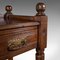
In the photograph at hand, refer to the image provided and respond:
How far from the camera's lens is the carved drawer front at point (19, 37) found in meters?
0.66

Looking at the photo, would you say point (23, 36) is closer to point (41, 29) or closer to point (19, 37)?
point (19, 37)

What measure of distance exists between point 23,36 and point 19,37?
28mm

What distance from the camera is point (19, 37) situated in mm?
706

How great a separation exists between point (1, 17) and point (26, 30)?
1.42 ft

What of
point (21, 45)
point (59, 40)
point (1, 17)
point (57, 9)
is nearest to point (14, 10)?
point (1, 17)

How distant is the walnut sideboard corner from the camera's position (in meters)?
0.64

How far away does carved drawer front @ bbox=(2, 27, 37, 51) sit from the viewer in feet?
2.16

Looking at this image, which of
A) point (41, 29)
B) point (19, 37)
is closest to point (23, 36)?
point (19, 37)

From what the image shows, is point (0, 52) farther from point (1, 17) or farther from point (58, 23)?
point (58, 23)

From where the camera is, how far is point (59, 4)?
205 centimetres

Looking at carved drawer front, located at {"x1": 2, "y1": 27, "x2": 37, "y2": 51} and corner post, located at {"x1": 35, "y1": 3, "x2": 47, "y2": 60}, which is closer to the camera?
carved drawer front, located at {"x1": 2, "y1": 27, "x2": 37, "y2": 51}

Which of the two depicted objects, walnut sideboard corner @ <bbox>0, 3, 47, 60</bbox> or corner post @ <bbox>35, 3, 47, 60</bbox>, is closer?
walnut sideboard corner @ <bbox>0, 3, 47, 60</bbox>

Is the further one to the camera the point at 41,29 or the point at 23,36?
the point at 41,29

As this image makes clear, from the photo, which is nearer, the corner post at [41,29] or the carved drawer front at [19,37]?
the carved drawer front at [19,37]
